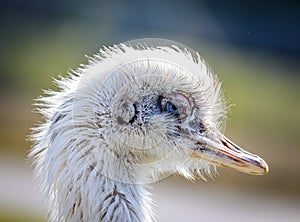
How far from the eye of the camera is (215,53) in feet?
25.7

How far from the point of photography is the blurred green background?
598 centimetres

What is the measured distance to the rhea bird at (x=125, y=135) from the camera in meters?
2.46

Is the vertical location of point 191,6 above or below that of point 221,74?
above

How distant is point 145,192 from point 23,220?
2.59 m

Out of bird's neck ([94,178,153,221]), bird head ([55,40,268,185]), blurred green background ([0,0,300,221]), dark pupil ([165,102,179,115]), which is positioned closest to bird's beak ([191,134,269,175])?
bird head ([55,40,268,185])

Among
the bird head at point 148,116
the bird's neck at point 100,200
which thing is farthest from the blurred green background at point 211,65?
the bird's neck at point 100,200

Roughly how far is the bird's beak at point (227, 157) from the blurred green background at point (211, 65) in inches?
120

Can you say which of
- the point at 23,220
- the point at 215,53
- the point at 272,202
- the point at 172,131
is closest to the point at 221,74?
the point at 215,53

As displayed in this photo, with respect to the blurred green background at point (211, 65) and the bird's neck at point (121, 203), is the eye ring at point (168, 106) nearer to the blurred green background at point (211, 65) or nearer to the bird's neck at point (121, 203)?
the bird's neck at point (121, 203)

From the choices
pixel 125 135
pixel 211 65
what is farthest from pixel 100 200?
pixel 211 65

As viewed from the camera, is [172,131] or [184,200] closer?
[172,131]

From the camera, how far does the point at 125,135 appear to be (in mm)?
2545

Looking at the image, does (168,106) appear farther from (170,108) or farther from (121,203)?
(121,203)

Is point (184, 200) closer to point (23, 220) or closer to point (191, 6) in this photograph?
point (23, 220)
